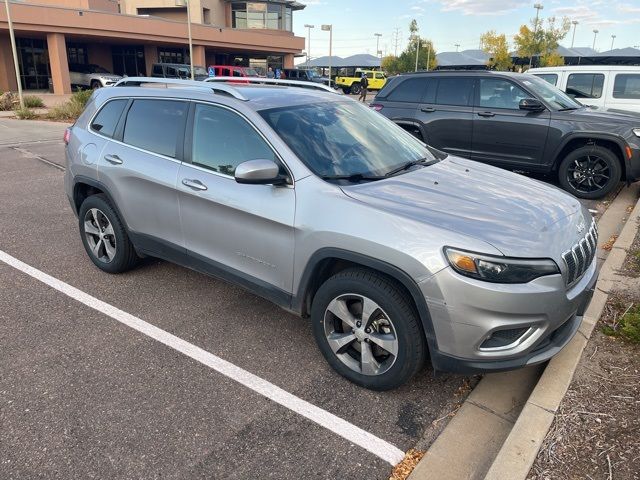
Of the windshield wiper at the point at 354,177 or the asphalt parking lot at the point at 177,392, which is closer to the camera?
the asphalt parking lot at the point at 177,392

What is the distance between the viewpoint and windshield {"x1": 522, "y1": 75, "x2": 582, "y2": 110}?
775cm

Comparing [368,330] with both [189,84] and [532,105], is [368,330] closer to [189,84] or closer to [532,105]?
[189,84]

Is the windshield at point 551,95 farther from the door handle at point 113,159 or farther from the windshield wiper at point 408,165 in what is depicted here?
the door handle at point 113,159

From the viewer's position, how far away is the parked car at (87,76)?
32.0 m

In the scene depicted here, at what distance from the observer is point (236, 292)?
4.46 meters

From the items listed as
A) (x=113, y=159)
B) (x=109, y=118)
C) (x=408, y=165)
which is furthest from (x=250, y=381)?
(x=109, y=118)

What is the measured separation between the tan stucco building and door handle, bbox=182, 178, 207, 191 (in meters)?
30.8

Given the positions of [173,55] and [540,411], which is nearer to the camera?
[540,411]

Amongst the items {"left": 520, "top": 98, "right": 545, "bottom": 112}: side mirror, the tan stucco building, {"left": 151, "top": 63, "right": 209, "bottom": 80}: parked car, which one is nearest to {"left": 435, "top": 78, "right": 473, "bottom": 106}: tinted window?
{"left": 520, "top": 98, "right": 545, "bottom": 112}: side mirror

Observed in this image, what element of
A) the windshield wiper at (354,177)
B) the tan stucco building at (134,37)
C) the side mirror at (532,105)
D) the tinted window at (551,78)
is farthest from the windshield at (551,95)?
the tan stucco building at (134,37)

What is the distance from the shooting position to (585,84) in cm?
1089

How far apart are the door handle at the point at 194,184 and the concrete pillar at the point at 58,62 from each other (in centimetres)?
3226

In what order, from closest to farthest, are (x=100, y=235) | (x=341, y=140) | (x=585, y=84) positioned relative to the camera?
(x=341, y=140) < (x=100, y=235) < (x=585, y=84)

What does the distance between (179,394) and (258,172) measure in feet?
4.67
